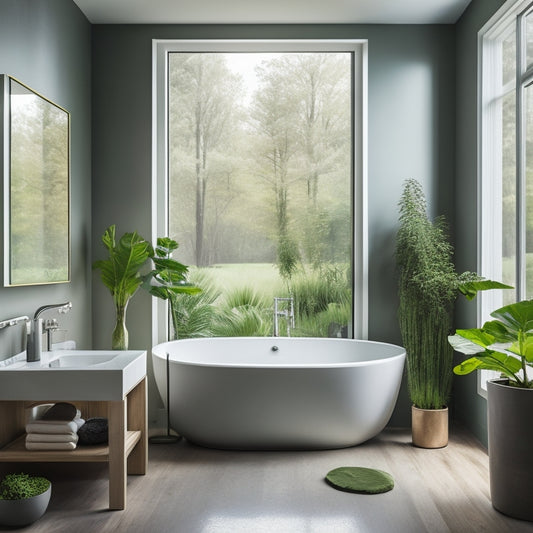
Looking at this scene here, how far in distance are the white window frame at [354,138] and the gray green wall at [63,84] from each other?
0.49 meters

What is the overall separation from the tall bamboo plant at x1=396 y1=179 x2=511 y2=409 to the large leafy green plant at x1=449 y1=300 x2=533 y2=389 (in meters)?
0.94

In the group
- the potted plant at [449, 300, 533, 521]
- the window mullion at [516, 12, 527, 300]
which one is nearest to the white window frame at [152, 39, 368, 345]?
the window mullion at [516, 12, 527, 300]

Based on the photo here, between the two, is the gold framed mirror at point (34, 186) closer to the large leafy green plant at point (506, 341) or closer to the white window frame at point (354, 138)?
the white window frame at point (354, 138)

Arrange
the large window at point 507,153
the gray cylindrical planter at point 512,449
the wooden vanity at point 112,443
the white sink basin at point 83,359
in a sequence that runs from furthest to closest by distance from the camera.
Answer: the large window at point 507,153 < the white sink basin at point 83,359 < the wooden vanity at point 112,443 < the gray cylindrical planter at point 512,449

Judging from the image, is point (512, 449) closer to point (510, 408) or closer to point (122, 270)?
point (510, 408)

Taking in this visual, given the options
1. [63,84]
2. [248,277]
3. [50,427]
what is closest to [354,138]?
[248,277]

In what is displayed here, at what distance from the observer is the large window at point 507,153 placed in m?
3.47

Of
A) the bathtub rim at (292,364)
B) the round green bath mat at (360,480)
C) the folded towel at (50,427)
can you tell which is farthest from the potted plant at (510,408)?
the folded towel at (50,427)

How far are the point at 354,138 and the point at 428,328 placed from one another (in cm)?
157

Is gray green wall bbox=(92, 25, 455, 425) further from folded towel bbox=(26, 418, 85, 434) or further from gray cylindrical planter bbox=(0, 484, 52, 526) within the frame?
gray cylindrical planter bbox=(0, 484, 52, 526)

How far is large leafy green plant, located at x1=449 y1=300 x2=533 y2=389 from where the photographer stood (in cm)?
272

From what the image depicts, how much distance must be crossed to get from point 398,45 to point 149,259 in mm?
2483

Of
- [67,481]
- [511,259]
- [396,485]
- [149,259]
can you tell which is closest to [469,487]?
[396,485]

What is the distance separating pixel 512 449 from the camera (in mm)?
2807
